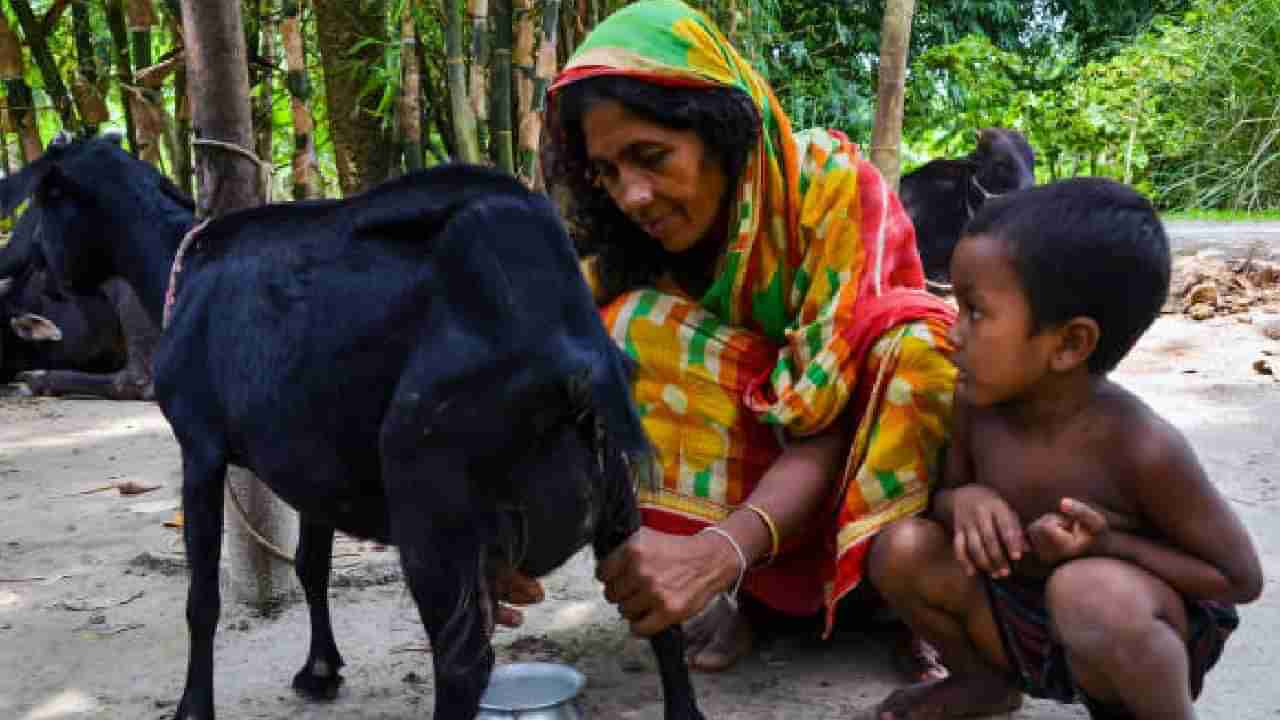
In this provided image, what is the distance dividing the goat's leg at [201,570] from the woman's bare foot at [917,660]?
4.57 feet

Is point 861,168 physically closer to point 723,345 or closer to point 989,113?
point 723,345

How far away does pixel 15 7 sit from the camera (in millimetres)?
6242

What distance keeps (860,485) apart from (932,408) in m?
0.20

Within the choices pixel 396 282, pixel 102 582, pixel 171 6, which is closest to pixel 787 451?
pixel 396 282

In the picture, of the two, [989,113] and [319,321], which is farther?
[989,113]

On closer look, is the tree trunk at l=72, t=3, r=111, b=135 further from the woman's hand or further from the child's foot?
the child's foot

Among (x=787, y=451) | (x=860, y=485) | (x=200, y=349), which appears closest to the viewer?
(x=200, y=349)

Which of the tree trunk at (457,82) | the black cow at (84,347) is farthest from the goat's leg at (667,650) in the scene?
the black cow at (84,347)

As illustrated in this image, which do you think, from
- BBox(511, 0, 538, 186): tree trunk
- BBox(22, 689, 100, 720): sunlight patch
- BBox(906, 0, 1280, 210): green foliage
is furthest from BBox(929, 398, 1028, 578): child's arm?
BBox(906, 0, 1280, 210): green foliage

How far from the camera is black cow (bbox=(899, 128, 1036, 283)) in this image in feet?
18.6

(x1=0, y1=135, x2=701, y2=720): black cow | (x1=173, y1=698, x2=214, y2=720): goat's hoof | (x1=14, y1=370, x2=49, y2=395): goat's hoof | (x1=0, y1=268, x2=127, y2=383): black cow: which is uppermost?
(x1=0, y1=135, x2=701, y2=720): black cow

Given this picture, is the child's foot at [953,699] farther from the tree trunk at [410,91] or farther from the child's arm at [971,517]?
the tree trunk at [410,91]

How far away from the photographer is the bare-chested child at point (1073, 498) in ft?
5.72

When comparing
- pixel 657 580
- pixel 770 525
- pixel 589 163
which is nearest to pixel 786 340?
pixel 770 525
